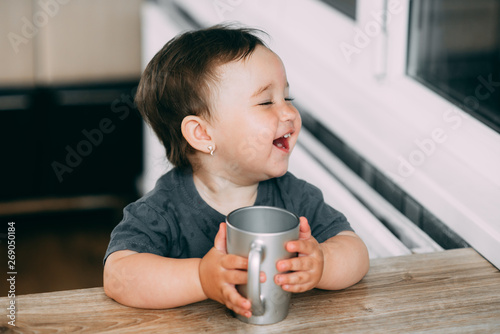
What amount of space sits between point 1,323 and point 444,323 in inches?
22.1

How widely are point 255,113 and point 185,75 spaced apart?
0.13 meters

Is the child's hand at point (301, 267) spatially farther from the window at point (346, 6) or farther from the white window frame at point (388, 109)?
→ the window at point (346, 6)

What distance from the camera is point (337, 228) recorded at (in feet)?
3.17

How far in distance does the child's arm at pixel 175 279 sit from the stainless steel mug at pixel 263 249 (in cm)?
2

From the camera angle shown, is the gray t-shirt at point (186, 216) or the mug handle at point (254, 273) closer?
the mug handle at point (254, 273)

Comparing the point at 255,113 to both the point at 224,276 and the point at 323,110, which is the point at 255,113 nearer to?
the point at 224,276

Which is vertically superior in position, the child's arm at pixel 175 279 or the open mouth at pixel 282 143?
the open mouth at pixel 282 143

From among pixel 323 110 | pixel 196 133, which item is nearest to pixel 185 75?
pixel 196 133

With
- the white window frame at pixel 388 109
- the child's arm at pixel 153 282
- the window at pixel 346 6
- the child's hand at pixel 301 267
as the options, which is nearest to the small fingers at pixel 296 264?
the child's hand at pixel 301 267

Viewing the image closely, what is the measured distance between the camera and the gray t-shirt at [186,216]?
2.97 feet

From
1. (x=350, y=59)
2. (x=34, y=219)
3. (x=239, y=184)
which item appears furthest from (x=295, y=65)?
(x=34, y=219)

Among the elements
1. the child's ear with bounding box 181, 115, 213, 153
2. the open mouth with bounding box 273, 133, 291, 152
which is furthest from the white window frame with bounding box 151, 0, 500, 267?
the child's ear with bounding box 181, 115, 213, 153

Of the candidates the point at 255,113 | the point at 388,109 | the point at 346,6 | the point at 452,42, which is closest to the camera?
the point at 255,113

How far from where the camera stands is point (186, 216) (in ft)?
3.22
